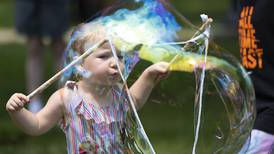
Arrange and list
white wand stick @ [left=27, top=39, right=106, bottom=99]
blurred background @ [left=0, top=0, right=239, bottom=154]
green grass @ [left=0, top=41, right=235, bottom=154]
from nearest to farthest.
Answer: white wand stick @ [left=27, top=39, right=106, bottom=99], green grass @ [left=0, top=41, right=235, bottom=154], blurred background @ [left=0, top=0, right=239, bottom=154]

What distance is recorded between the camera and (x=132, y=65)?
3.44 meters

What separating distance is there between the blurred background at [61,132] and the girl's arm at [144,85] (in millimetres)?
36

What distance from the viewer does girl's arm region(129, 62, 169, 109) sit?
3.42 meters

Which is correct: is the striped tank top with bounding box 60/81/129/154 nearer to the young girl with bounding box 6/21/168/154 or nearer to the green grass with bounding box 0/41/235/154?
the young girl with bounding box 6/21/168/154

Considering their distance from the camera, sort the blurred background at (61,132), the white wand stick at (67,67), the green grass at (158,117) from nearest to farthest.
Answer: the white wand stick at (67,67) < the green grass at (158,117) < the blurred background at (61,132)

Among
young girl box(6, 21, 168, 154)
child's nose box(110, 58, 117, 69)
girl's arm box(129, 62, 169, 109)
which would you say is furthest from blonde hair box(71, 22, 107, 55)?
girl's arm box(129, 62, 169, 109)

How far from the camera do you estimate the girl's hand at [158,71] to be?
3357mm

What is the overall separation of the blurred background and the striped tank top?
0.56 ft

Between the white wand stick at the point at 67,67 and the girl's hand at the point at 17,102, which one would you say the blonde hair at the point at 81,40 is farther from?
the girl's hand at the point at 17,102

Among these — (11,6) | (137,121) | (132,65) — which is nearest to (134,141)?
(137,121)

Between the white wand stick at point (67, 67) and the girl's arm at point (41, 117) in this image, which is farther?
the girl's arm at point (41, 117)

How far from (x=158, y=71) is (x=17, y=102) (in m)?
0.56

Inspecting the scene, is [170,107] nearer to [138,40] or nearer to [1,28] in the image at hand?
[138,40]

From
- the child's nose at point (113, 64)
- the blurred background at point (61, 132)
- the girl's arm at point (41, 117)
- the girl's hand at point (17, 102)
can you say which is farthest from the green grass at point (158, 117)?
the girl's hand at point (17, 102)
